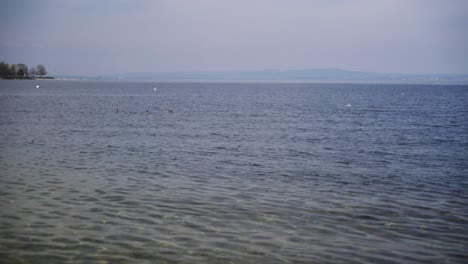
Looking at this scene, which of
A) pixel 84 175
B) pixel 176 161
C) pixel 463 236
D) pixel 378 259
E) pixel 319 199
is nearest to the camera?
pixel 378 259

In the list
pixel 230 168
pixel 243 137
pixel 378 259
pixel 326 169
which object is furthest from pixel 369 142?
pixel 378 259

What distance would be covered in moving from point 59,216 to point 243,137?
878 inches

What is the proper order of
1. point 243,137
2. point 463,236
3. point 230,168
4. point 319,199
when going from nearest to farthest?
point 463,236, point 319,199, point 230,168, point 243,137

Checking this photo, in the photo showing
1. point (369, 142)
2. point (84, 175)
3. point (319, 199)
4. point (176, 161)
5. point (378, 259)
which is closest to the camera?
point (378, 259)

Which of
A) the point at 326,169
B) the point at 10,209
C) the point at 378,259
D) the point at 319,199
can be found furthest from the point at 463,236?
the point at 10,209

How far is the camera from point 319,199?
1611 cm

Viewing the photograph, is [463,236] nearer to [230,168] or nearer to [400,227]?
[400,227]

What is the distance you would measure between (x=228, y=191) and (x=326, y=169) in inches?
274

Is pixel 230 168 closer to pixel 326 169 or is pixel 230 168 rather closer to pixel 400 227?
pixel 326 169

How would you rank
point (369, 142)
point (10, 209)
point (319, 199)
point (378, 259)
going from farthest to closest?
point (369, 142), point (319, 199), point (10, 209), point (378, 259)

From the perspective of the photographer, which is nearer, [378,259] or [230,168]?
[378,259]

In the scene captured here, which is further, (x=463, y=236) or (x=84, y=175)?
(x=84, y=175)

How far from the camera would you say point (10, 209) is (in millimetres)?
14039

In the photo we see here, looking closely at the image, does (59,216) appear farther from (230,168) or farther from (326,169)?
(326,169)
